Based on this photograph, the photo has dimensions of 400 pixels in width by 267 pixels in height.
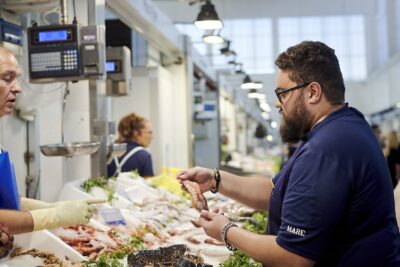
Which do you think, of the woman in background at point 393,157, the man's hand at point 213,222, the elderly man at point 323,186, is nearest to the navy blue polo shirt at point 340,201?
the elderly man at point 323,186

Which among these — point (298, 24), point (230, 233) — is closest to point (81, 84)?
point (230, 233)

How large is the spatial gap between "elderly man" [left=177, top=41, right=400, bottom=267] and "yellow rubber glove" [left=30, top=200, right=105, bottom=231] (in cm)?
86

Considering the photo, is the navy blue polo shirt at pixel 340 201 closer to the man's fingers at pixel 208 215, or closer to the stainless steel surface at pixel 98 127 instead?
the man's fingers at pixel 208 215

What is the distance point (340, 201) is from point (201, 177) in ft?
4.06

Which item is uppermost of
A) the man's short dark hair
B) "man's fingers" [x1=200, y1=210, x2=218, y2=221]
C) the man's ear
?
the man's short dark hair

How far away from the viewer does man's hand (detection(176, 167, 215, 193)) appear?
326cm

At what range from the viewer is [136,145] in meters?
6.71

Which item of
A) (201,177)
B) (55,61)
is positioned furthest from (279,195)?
(55,61)

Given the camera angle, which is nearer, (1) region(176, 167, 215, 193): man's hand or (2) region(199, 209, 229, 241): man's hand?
(2) region(199, 209, 229, 241): man's hand

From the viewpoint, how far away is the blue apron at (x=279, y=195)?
245cm

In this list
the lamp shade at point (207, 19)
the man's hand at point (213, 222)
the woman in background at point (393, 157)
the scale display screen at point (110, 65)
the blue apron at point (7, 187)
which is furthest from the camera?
the woman in background at point (393, 157)

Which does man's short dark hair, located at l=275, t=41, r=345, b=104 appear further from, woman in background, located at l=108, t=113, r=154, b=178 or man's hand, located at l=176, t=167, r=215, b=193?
woman in background, located at l=108, t=113, r=154, b=178

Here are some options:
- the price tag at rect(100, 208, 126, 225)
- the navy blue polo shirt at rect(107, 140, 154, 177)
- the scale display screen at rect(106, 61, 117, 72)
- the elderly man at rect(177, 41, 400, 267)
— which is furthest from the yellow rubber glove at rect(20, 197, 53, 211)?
the navy blue polo shirt at rect(107, 140, 154, 177)

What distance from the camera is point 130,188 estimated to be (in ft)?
17.0
